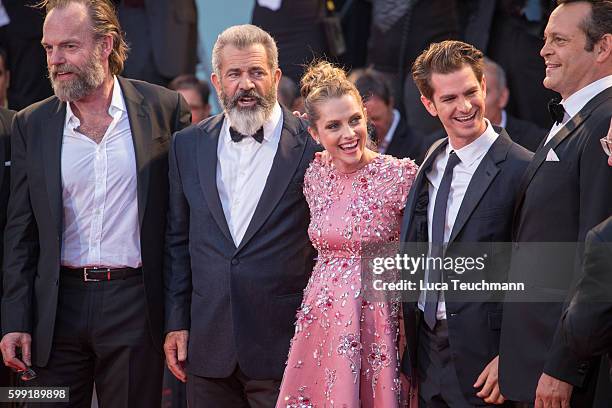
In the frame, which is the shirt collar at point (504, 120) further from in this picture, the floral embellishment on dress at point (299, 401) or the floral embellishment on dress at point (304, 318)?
the floral embellishment on dress at point (299, 401)

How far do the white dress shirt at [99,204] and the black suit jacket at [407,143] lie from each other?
7.16ft

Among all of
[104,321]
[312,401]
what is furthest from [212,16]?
[312,401]

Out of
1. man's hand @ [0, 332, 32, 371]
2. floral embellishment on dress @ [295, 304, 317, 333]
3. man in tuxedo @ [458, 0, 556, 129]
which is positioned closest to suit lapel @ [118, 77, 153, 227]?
man's hand @ [0, 332, 32, 371]

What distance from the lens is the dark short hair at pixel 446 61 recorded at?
13.3 ft

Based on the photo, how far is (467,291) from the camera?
3.87 metres

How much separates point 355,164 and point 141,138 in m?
1.04

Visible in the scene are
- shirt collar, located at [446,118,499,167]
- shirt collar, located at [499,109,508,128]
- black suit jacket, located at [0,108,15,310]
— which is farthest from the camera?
shirt collar, located at [499,109,508,128]

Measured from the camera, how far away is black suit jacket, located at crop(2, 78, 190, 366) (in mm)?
4598

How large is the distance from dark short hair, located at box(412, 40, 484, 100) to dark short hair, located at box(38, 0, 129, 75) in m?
1.55

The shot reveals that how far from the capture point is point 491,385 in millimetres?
3758

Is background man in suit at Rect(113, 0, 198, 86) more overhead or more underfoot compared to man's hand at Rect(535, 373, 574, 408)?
more overhead

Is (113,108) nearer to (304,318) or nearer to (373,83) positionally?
(304,318)

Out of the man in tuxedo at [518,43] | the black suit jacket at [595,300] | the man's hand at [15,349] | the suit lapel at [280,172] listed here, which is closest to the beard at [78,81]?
the suit lapel at [280,172]

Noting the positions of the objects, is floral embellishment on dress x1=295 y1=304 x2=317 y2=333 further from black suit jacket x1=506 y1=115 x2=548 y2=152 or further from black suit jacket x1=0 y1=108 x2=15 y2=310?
black suit jacket x1=506 y1=115 x2=548 y2=152
